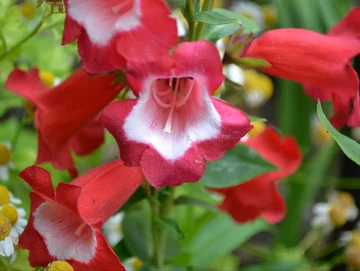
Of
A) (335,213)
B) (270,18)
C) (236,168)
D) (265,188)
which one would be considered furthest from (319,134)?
Result: (236,168)

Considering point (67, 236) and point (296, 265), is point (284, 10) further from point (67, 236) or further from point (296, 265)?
point (67, 236)

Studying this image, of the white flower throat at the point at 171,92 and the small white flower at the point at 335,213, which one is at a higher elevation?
the white flower throat at the point at 171,92

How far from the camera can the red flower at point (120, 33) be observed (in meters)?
0.50

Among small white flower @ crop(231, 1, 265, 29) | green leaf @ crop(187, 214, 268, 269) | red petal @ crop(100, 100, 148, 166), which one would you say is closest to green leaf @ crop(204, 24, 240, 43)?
red petal @ crop(100, 100, 148, 166)

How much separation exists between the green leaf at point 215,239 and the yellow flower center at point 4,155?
0.97 feet

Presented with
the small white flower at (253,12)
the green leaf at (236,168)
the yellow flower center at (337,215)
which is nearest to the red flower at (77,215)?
the green leaf at (236,168)

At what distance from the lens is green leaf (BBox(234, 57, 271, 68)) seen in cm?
62

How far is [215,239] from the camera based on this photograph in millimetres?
1008

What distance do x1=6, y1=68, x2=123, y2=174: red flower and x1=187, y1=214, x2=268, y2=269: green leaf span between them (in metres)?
0.34

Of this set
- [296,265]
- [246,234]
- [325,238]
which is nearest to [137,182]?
[296,265]

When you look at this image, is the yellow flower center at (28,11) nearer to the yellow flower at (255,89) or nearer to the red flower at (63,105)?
the red flower at (63,105)

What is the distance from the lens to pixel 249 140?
852 millimetres

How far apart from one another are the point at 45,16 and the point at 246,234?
55 centimetres

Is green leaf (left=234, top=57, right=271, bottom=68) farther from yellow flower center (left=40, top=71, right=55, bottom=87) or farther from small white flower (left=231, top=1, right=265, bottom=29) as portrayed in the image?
small white flower (left=231, top=1, right=265, bottom=29)
